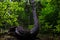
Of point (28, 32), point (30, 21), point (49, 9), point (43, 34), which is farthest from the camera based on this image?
point (30, 21)

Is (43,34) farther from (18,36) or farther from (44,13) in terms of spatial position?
(18,36)

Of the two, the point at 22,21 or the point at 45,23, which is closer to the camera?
the point at 45,23

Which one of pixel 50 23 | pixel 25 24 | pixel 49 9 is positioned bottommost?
pixel 25 24

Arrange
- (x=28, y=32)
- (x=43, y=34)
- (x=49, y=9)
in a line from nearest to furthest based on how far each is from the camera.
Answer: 1. (x=28, y=32)
2. (x=49, y=9)
3. (x=43, y=34)

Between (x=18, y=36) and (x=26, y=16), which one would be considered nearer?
(x=18, y=36)

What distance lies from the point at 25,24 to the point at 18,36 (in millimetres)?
20604

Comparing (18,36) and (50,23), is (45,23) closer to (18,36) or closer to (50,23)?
(50,23)

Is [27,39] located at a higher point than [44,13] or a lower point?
lower

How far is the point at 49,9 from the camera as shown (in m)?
21.1

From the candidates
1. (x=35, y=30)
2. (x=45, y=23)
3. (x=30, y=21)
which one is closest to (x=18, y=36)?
(x=35, y=30)

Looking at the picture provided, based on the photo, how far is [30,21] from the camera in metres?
35.6

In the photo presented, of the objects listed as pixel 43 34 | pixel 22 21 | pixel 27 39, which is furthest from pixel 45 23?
pixel 22 21

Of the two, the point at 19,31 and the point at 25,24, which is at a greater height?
the point at 19,31

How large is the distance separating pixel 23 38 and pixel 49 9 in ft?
19.3
